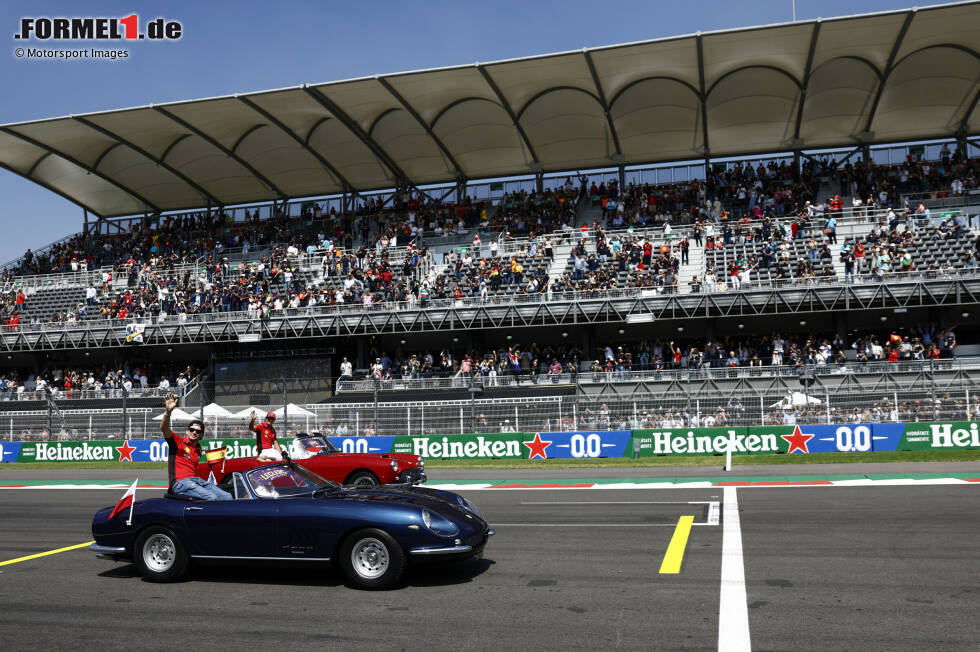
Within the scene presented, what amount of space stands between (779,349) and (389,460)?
62.5ft

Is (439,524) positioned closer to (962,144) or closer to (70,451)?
(70,451)

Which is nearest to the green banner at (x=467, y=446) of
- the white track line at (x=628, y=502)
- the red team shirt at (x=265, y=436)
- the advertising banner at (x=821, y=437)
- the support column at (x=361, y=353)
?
the advertising banner at (x=821, y=437)

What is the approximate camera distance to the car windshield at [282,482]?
8.40 meters

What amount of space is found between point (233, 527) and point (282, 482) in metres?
0.71

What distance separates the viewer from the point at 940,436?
872 inches

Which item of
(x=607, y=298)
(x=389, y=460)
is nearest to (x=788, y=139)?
(x=607, y=298)

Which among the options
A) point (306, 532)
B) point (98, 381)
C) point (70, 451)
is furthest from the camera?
point (98, 381)

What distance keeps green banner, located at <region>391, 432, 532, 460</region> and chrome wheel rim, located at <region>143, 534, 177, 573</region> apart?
53.9 ft

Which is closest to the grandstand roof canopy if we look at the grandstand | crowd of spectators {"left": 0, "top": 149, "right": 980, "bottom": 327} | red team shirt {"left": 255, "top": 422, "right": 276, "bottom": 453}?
the grandstand

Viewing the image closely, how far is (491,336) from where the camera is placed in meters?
37.7

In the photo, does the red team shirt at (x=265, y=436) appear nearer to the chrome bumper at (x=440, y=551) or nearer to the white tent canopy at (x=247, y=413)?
the chrome bumper at (x=440, y=551)

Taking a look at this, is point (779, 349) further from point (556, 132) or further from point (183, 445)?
point (183, 445)

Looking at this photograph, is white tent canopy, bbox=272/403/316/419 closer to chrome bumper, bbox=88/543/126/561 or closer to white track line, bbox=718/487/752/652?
chrome bumper, bbox=88/543/126/561

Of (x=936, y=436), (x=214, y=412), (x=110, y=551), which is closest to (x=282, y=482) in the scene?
(x=110, y=551)
